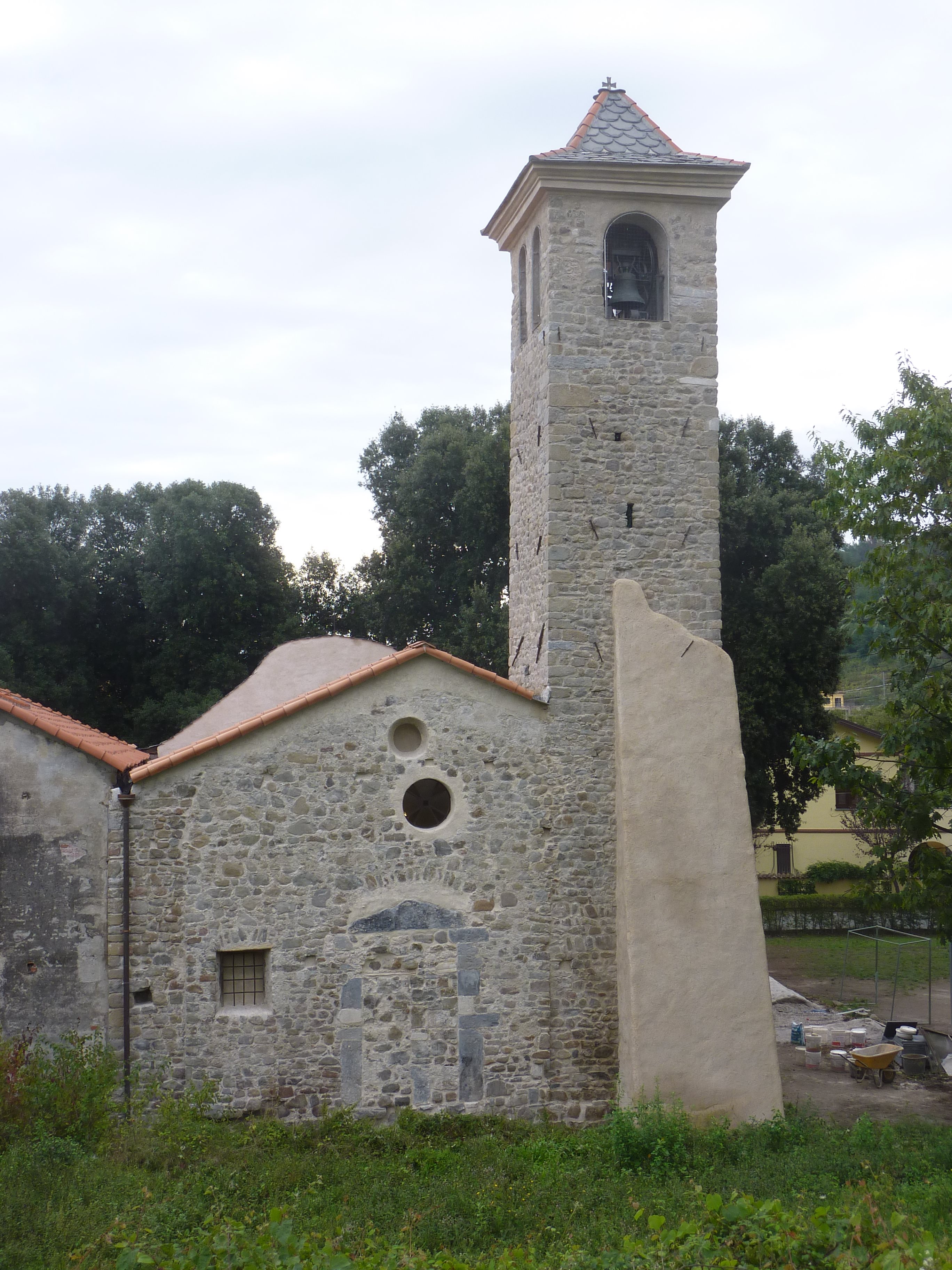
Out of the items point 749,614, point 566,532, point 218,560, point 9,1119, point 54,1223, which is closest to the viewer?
point 54,1223

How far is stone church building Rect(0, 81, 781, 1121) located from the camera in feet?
38.3

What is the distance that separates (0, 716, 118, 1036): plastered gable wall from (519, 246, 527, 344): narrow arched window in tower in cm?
736

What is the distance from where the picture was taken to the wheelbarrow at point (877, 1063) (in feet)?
47.1

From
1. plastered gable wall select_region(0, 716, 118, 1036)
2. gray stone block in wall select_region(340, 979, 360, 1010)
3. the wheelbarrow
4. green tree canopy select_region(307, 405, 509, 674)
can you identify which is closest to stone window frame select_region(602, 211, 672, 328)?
plastered gable wall select_region(0, 716, 118, 1036)

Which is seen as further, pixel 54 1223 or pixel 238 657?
pixel 238 657

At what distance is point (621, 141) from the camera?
13773mm

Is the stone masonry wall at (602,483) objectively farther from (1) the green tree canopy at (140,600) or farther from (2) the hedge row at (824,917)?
(2) the hedge row at (824,917)

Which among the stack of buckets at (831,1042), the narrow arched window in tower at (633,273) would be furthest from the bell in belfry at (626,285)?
the stack of buckets at (831,1042)

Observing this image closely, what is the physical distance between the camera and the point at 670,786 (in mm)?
12203

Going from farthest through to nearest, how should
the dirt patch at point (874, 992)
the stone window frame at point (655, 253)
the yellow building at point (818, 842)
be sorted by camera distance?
the yellow building at point (818, 842)
the dirt patch at point (874, 992)
the stone window frame at point (655, 253)

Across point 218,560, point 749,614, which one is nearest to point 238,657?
point 218,560

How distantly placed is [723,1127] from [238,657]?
69.3 ft

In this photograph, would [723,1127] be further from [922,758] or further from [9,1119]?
[9,1119]

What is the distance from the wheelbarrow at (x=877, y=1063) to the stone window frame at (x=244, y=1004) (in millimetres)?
7571
